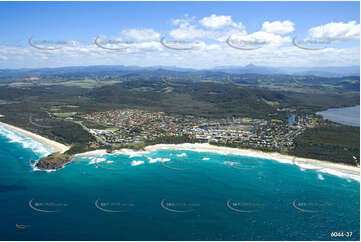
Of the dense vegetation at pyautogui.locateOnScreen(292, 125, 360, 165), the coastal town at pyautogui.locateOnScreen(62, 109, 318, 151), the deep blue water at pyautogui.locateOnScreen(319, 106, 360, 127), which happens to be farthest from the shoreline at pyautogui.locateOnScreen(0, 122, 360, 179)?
the deep blue water at pyautogui.locateOnScreen(319, 106, 360, 127)

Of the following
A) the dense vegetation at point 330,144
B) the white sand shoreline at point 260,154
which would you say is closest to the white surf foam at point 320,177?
the white sand shoreline at point 260,154

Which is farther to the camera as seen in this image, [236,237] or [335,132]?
[335,132]

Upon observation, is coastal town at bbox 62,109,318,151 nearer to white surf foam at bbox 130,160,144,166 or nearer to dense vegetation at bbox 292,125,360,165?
dense vegetation at bbox 292,125,360,165

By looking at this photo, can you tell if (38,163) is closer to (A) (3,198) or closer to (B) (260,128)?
(A) (3,198)

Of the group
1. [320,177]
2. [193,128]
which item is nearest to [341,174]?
[320,177]

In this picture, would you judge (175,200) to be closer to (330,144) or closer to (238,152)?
(238,152)

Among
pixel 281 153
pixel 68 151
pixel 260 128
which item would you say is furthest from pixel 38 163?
pixel 260 128
